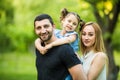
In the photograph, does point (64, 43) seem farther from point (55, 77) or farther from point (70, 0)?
point (70, 0)

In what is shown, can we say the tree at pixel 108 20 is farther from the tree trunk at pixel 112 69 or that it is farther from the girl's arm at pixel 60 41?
the girl's arm at pixel 60 41

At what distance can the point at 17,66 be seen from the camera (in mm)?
25625

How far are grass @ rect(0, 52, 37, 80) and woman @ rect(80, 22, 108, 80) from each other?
1261 centimetres

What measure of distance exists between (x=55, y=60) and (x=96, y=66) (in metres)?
0.55

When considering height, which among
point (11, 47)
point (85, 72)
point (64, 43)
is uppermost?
point (64, 43)

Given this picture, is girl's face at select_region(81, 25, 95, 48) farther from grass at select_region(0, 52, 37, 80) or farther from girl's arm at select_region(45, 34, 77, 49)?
grass at select_region(0, 52, 37, 80)

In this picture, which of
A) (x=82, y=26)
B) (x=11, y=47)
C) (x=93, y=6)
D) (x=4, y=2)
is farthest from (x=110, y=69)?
(x=11, y=47)

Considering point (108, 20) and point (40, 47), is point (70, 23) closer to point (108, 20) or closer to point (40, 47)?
point (40, 47)

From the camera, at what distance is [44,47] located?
15.7 feet

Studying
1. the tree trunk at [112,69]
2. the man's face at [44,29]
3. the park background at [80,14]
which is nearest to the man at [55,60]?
the man's face at [44,29]

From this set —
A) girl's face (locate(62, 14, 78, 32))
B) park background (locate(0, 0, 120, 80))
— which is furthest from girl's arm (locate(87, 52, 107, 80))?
park background (locate(0, 0, 120, 80))

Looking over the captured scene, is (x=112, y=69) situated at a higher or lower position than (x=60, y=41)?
lower

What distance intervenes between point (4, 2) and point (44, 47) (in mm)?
16239

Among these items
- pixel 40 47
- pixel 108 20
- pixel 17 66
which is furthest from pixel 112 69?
pixel 17 66
